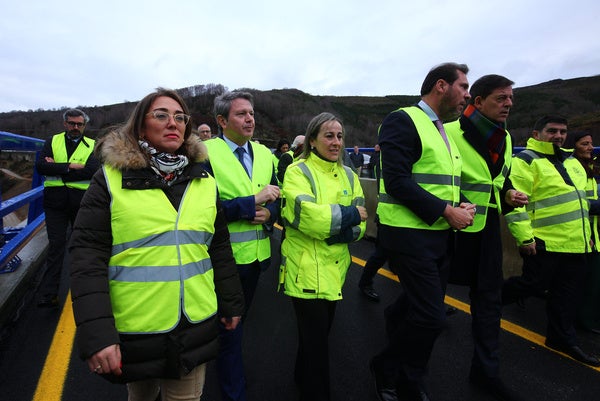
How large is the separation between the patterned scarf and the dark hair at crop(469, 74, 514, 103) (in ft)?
6.93

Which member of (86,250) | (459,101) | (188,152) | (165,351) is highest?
(459,101)

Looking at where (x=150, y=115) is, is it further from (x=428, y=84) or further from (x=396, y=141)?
(x=428, y=84)

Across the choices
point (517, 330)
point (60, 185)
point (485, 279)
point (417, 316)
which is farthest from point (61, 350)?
point (517, 330)

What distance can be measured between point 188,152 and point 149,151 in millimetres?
213

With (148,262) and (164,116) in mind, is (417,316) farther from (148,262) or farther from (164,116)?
(164,116)

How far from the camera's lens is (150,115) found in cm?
161

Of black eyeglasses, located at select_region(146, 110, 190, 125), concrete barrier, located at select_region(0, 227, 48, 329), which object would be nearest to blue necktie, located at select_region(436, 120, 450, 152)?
black eyeglasses, located at select_region(146, 110, 190, 125)

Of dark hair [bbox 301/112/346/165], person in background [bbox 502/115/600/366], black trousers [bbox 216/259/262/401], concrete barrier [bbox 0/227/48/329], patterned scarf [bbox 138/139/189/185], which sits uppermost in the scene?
dark hair [bbox 301/112/346/165]

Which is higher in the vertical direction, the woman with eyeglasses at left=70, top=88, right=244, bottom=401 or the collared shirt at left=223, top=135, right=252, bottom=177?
the collared shirt at left=223, top=135, right=252, bottom=177

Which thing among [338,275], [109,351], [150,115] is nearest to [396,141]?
[338,275]

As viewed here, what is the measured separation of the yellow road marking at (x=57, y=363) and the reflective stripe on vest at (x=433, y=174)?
268 cm

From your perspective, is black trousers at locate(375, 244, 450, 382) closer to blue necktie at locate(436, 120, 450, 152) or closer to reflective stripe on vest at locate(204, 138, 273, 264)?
blue necktie at locate(436, 120, 450, 152)

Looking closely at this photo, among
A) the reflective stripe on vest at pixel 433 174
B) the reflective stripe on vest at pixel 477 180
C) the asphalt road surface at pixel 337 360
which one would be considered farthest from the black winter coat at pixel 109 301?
the reflective stripe on vest at pixel 477 180

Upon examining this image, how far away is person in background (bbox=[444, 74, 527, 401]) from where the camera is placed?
2365 mm
